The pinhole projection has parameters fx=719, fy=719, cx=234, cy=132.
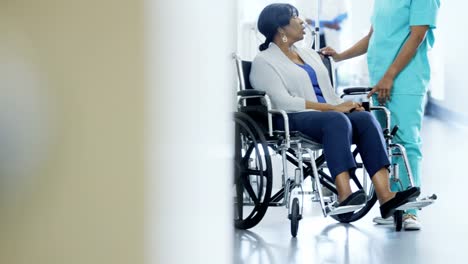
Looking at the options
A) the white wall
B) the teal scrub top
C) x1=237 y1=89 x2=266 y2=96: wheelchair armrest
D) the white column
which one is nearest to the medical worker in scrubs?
the teal scrub top

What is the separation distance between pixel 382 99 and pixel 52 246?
4.73 feet

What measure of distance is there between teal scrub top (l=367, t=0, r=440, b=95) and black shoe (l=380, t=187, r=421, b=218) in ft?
1.04

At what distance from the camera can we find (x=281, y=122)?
1.38 m

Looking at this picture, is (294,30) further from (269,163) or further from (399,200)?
(399,200)

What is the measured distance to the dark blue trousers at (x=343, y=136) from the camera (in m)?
1.33

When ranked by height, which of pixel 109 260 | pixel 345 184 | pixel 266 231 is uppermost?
pixel 109 260

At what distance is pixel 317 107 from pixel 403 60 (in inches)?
8.5

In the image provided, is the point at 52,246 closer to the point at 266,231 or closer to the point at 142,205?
the point at 142,205

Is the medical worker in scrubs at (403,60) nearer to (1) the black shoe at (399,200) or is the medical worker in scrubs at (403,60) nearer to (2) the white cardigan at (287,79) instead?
(2) the white cardigan at (287,79)

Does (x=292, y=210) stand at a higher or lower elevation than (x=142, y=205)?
lower

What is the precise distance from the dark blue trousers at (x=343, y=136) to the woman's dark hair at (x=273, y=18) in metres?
0.17

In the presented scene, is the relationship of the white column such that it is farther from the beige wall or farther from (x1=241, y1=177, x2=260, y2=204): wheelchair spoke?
(x1=241, y1=177, x2=260, y2=204): wheelchair spoke

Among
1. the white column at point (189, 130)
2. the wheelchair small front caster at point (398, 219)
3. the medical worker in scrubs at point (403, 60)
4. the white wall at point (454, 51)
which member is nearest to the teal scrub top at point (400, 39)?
the medical worker in scrubs at point (403, 60)

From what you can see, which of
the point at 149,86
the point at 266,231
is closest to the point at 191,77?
the point at 149,86
